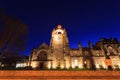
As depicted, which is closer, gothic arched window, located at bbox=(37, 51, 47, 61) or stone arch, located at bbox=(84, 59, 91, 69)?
gothic arched window, located at bbox=(37, 51, 47, 61)

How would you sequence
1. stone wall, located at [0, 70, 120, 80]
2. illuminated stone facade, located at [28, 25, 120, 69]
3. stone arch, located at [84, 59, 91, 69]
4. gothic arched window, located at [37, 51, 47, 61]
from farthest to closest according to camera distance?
stone arch, located at [84, 59, 91, 69] < gothic arched window, located at [37, 51, 47, 61] < illuminated stone facade, located at [28, 25, 120, 69] < stone wall, located at [0, 70, 120, 80]

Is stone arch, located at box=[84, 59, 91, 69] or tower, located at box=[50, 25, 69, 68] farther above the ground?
tower, located at box=[50, 25, 69, 68]

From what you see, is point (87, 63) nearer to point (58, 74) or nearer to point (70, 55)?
point (70, 55)

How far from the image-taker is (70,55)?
46812 mm

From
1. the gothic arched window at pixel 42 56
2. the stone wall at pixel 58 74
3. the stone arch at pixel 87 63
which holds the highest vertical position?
the gothic arched window at pixel 42 56

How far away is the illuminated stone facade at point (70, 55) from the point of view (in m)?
45.1

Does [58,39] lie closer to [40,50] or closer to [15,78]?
[40,50]

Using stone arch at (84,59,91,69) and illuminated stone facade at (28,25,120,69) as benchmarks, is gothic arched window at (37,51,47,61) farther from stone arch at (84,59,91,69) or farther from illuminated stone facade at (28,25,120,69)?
stone arch at (84,59,91,69)

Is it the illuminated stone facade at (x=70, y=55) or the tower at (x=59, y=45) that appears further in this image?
the tower at (x=59, y=45)

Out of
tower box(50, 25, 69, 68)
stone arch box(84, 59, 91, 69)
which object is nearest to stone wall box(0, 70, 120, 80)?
tower box(50, 25, 69, 68)

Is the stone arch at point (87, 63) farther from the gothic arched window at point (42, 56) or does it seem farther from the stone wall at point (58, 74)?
the stone wall at point (58, 74)

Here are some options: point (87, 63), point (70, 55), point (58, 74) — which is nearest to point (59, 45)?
point (70, 55)

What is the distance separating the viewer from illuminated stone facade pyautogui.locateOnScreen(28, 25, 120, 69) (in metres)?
45.1

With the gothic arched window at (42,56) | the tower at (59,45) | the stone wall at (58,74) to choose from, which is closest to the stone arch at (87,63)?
the tower at (59,45)
